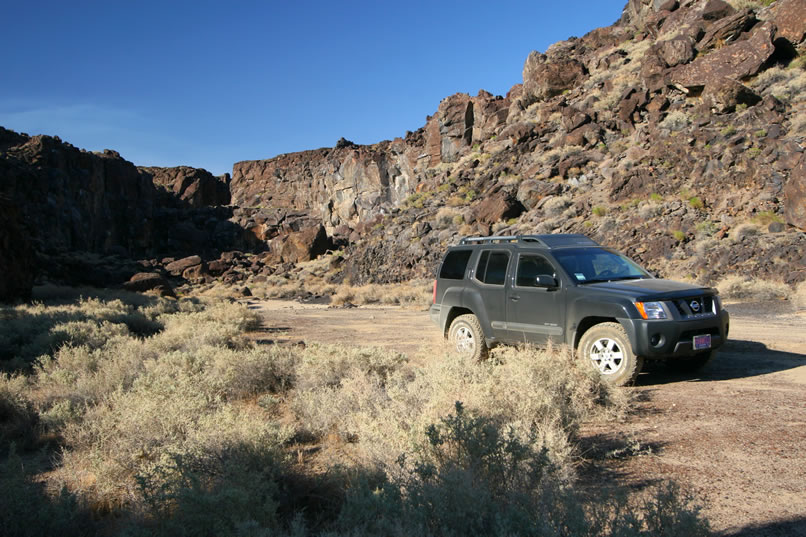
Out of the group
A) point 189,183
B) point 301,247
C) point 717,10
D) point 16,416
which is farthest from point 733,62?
point 189,183

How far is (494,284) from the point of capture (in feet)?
29.2

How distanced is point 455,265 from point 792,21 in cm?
3040

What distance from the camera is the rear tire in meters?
7.74

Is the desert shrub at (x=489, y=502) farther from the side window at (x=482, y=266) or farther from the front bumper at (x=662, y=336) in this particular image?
the side window at (x=482, y=266)

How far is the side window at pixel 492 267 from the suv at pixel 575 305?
0.06 ft

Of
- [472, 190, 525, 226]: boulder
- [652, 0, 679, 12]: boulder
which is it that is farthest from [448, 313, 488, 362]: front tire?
[652, 0, 679, 12]: boulder

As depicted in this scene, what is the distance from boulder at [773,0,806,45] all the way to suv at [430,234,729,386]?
2874cm

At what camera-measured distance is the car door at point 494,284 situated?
8.67 metres

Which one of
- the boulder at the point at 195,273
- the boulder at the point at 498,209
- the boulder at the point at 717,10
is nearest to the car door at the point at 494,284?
the boulder at the point at 498,209

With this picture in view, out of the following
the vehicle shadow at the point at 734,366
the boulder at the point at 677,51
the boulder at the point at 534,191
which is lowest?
the vehicle shadow at the point at 734,366

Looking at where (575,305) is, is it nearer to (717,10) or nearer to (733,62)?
(733,62)

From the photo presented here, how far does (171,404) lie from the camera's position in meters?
5.66

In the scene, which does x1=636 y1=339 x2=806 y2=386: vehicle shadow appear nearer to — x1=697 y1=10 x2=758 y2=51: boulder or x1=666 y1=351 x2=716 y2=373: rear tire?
x1=666 y1=351 x2=716 y2=373: rear tire

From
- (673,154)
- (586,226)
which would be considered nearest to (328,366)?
(586,226)
